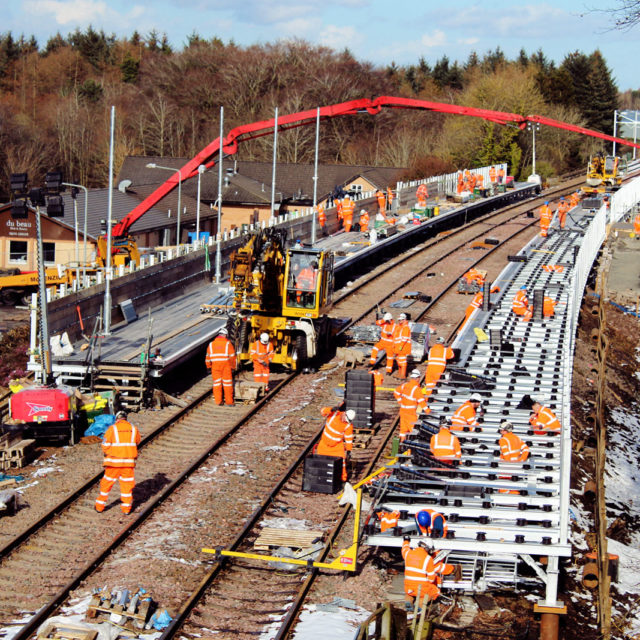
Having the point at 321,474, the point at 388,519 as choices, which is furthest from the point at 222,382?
the point at 388,519

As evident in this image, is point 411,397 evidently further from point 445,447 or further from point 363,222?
point 363,222

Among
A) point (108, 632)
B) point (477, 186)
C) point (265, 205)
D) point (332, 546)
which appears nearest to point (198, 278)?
point (332, 546)

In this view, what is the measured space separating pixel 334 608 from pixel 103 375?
31.3 feet

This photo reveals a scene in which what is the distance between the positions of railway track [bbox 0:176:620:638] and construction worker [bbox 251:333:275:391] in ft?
1.78

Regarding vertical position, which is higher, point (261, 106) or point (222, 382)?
point (261, 106)

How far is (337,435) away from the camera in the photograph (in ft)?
51.2

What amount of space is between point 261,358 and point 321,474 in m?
5.43

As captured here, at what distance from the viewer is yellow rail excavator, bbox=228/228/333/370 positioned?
21641 mm

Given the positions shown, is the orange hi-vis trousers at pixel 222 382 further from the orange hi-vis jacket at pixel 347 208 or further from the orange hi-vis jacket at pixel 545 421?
the orange hi-vis jacket at pixel 347 208

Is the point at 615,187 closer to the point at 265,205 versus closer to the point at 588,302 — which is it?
the point at 265,205

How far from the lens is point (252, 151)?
3241 inches

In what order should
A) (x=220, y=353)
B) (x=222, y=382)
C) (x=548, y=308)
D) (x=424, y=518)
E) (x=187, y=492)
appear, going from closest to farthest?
(x=424, y=518)
(x=187, y=492)
(x=220, y=353)
(x=222, y=382)
(x=548, y=308)

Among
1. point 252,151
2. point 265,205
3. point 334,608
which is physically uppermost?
point 252,151

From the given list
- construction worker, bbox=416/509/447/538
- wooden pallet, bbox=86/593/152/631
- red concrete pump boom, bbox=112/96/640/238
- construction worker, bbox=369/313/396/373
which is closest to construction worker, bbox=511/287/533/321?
construction worker, bbox=369/313/396/373
